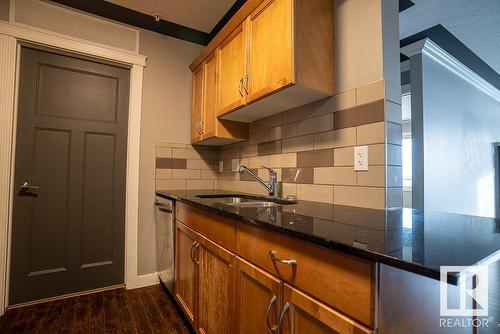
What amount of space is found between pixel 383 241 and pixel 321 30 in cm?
117

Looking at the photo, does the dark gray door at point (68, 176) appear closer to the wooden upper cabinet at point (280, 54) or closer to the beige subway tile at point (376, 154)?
the wooden upper cabinet at point (280, 54)

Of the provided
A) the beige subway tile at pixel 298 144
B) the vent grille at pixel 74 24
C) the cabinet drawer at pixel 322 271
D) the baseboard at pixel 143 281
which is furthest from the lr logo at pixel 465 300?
the vent grille at pixel 74 24

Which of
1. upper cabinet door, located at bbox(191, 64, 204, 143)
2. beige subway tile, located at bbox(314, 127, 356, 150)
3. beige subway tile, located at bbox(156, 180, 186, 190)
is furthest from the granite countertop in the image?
beige subway tile, located at bbox(156, 180, 186, 190)

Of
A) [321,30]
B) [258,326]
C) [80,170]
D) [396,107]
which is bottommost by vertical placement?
[258,326]

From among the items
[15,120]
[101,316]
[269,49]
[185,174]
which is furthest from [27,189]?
[269,49]

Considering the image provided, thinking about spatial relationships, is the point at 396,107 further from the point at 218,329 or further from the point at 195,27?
the point at 195,27

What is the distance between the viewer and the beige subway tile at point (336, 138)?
1273mm

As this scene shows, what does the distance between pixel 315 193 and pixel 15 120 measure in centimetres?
227

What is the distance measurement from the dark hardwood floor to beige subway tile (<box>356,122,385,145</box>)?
1589mm

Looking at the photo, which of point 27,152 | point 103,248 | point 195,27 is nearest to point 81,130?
point 27,152

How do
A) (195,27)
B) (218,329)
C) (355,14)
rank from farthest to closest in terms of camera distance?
(195,27) → (355,14) → (218,329)

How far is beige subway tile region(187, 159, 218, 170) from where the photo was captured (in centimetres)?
253

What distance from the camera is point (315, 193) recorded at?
1467 millimetres

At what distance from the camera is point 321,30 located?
1.33 m
